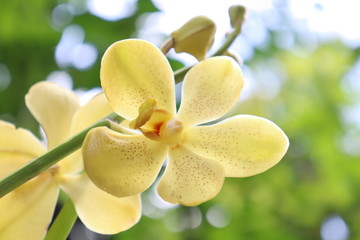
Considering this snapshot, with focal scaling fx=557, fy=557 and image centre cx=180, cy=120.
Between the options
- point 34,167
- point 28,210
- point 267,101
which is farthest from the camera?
point 267,101

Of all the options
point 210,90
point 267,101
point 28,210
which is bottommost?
point 267,101

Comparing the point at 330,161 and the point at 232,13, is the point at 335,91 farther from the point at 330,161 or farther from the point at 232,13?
the point at 232,13

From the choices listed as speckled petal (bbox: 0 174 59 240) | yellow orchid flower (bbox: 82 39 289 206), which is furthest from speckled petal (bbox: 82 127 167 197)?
speckled petal (bbox: 0 174 59 240)

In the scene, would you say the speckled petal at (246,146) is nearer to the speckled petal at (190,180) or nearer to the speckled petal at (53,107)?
the speckled petal at (190,180)

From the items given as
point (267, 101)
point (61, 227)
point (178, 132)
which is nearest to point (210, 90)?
point (178, 132)

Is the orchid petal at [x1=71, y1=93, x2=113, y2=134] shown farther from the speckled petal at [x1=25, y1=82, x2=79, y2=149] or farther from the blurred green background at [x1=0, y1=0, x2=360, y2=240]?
the blurred green background at [x1=0, y1=0, x2=360, y2=240]

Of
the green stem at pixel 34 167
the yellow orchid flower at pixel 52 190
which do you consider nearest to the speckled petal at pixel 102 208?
the yellow orchid flower at pixel 52 190

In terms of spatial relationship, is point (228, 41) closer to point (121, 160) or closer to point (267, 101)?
point (121, 160)
